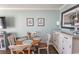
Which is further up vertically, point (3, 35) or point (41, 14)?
point (41, 14)

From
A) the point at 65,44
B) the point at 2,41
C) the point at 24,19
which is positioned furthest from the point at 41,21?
the point at 65,44

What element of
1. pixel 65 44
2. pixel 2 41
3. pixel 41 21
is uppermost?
pixel 41 21

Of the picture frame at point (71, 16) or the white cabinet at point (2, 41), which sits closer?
the picture frame at point (71, 16)

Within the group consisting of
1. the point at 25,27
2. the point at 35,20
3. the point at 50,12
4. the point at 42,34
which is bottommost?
the point at 42,34

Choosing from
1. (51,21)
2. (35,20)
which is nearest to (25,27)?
(35,20)

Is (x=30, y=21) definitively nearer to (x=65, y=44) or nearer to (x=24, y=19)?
(x=24, y=19)

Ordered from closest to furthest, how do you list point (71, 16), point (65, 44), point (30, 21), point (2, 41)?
point (65, 44) → point (71, 16) → point (2, 41) → point (30, 21)

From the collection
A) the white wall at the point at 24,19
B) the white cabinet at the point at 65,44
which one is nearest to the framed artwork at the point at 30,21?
the white wall at the point at 24,19

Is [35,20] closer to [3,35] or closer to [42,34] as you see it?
[42,34]

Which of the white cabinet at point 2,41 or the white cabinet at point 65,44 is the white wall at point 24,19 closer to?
the white cabinet at point 2,41

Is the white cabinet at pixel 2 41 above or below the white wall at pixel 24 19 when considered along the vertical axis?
below
